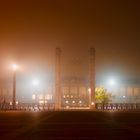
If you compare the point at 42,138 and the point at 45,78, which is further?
the point at 45,78

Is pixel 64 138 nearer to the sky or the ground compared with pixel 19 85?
nearer to the ground

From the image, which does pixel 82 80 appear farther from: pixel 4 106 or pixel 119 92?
pixel 4 106

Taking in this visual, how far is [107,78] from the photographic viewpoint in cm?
15425

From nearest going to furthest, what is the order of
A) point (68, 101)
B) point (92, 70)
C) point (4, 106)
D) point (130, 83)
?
point (4, 106), point (92, 70), point (68, 101), point (130, 83)

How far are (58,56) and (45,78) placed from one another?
214ft

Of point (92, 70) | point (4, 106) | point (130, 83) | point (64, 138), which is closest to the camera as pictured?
point (64, 138)

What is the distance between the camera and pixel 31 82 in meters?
150

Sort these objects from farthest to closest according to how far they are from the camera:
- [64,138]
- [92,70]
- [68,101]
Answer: [68,101], [92,70], [64,138]

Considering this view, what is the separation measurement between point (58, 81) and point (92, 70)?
7826mm

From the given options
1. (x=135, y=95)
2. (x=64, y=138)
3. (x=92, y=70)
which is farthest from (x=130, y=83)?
(x=64, y=138)

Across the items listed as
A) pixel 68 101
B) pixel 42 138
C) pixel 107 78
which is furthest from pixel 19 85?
pixel 42 138

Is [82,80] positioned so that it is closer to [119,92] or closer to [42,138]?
[119,92]

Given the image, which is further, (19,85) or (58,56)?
(19,85)

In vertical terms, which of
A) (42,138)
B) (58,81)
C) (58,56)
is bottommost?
(42,138)
